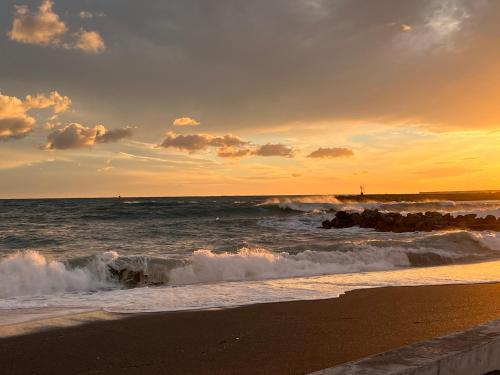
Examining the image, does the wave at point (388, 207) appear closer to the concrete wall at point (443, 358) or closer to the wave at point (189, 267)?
the wave at point (189, 267)

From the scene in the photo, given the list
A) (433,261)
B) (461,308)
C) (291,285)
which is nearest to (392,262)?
(433,261)

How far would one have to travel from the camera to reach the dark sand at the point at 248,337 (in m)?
4.69

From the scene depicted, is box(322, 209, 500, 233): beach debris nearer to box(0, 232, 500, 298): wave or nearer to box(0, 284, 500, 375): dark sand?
box(0, 232, 500, 298): wave

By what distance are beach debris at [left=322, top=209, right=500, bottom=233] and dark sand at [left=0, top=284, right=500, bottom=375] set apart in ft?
69.7

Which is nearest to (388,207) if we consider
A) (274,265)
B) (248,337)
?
(274,265)

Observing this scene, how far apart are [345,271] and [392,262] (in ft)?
7.43

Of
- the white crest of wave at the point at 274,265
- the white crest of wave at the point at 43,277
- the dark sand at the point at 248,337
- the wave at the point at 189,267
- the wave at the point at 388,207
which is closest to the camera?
the dark sand at the point at 248,337

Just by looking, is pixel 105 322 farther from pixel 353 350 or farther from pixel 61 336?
pixel 353 350

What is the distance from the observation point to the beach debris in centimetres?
2847

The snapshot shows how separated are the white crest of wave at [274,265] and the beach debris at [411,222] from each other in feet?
46.3

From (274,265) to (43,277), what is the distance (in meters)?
5.81

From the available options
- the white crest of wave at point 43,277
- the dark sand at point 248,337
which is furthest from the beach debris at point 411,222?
the dark sand at point 248,337

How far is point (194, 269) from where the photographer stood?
12.6 m

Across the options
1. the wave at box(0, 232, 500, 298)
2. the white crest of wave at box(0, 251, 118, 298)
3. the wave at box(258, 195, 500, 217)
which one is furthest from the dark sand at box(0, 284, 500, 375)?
the wave at box(258, 195, 500, 217)
